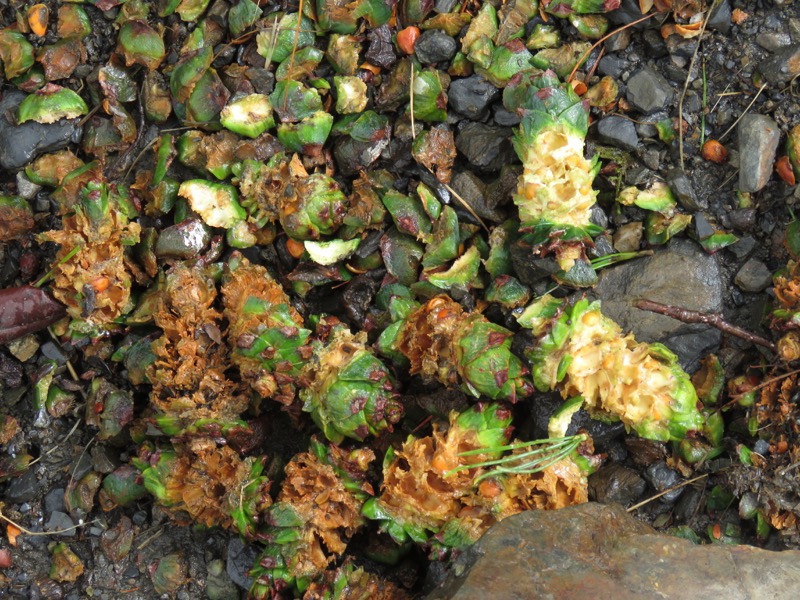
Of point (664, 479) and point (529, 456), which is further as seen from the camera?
point (664, 479)

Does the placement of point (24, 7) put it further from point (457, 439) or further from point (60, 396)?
point (457, 439)

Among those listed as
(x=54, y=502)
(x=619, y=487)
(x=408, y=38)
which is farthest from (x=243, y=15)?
(x=619, y=487)

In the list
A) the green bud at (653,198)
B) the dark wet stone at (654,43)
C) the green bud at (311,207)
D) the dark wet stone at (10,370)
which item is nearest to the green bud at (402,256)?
the green bud at (311,207)

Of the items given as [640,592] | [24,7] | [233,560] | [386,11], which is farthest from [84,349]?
[640,592]

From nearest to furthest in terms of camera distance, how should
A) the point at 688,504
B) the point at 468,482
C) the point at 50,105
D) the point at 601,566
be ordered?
the point at 601,566 → the point at 468,482 → the point at 688,504 → the point at 50,105

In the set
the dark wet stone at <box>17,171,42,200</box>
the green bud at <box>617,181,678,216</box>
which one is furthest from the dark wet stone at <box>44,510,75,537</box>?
the green bud at <box>617,181,678,216</box>

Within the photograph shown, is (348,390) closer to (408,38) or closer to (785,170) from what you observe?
(408,38)
